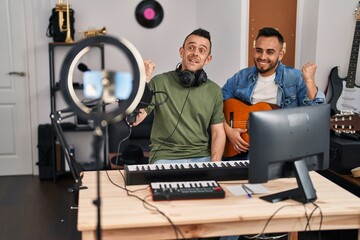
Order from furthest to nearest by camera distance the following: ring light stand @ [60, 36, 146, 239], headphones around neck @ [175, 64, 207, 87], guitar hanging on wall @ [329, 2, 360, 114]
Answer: guitar hanging on wall @ [329, 2, 360, 114] → headphones around neck @ [175, 64, 207, 87] → ring light stand @ [60, 36, 146, 239]

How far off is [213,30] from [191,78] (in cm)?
201

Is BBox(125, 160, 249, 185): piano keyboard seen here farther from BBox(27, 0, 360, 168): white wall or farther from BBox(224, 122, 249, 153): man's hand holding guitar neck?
BBox(27, 0, 360, 168): white wall

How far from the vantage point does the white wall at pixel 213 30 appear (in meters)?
3.67

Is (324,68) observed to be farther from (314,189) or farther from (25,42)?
(25,42)

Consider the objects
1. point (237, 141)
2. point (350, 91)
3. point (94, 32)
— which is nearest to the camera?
point (237, 141)

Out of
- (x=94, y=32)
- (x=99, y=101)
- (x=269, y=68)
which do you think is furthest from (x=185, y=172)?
(x=94, y=32)

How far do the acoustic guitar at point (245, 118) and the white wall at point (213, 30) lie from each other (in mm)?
1142

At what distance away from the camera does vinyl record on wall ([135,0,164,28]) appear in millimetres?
4648

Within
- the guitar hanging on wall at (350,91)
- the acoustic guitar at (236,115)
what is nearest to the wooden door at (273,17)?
the guitar hanging on wall at (350,91)

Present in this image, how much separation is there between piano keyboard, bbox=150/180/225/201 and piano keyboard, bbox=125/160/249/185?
0.07 meters

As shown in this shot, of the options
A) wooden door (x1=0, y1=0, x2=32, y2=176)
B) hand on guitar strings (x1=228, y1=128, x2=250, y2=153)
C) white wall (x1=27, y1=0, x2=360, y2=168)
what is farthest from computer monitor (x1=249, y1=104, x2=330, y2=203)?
wooden door (x1=0, y1=0, x2=32, y2=176)

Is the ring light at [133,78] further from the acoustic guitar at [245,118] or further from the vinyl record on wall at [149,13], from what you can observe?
the vinyl record on wall at [149,13]

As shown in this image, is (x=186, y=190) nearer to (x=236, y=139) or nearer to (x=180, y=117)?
(x=180, y=117)

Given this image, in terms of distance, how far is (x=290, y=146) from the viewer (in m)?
1.72
